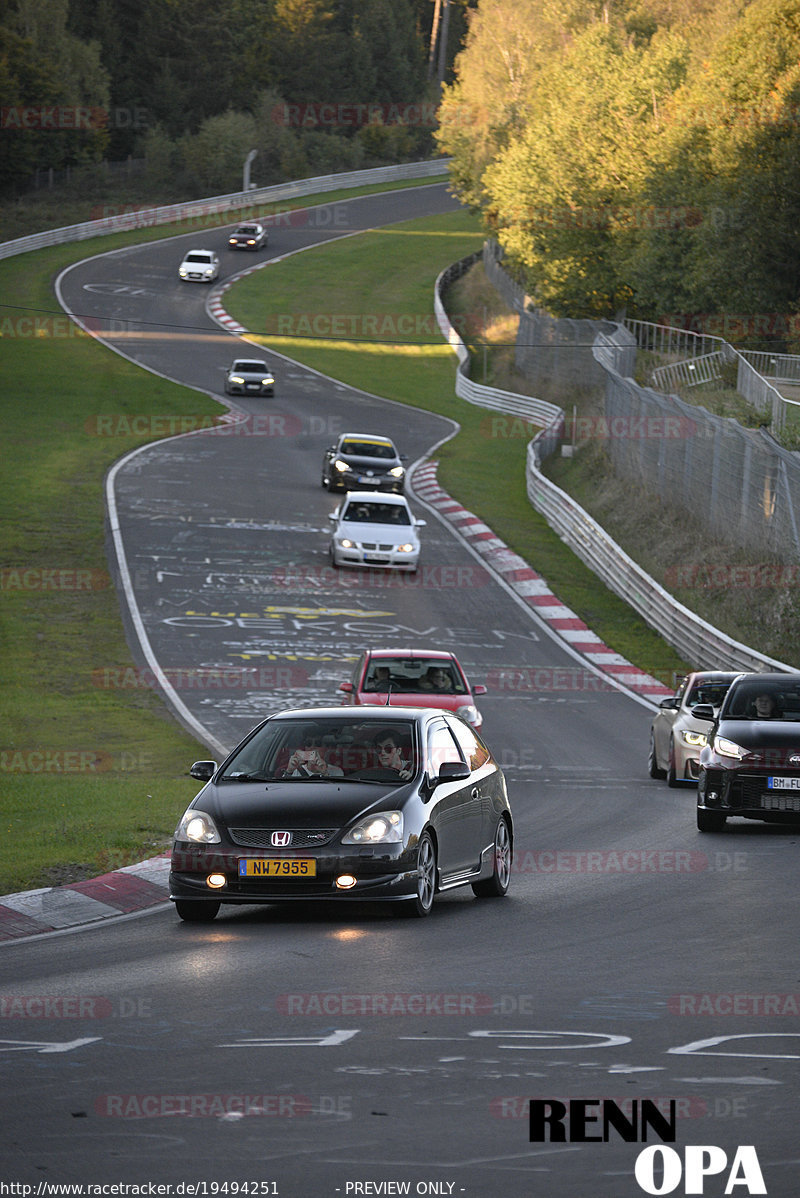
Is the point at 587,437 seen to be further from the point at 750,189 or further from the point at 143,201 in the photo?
the point at 143,201

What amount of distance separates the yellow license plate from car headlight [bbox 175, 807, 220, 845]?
11.0 inches

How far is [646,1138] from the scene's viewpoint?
580 cm

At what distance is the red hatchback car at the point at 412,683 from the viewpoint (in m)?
21.3

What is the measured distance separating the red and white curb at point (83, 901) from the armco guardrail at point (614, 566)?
14.7m

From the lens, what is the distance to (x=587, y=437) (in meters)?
Result: 49.5

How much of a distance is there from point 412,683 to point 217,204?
86.5m

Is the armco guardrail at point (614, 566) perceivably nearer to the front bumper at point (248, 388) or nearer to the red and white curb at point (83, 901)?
the front bumper at point (248, 388)

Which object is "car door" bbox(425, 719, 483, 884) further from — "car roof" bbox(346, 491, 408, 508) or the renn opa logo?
"car roof" bbox(346, 491, 408, 508)

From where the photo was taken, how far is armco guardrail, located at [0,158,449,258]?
9044cm

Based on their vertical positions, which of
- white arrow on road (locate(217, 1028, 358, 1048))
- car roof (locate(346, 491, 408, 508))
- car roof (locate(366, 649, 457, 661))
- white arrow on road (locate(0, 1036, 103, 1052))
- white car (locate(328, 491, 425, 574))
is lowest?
white car (locate(328, 491, 425, 574))

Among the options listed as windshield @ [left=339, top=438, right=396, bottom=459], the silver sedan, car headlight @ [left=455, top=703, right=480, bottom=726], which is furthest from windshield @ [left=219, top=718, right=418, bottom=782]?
windshield @ [left=339, top=438, right=396, bottom=459]

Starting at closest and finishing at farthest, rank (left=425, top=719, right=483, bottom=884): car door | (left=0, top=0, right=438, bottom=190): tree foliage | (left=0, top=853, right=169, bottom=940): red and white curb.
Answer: (left=0, top=853, right=169, bottom=940): red and white curb < (left=425, top=719, right=483, bottom=884): car door < (left=0, top=0, right=438, bottom=190): tree foliage

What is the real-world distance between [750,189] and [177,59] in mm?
88681

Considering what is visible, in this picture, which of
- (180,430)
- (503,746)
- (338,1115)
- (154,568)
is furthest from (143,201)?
(338,1115)
